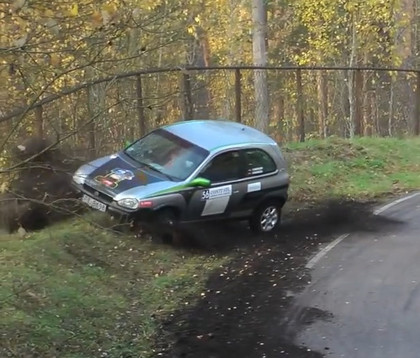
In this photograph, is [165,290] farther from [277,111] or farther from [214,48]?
[214,48]

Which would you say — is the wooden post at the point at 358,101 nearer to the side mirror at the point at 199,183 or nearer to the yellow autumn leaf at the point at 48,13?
the side mirror at the point at 199,183

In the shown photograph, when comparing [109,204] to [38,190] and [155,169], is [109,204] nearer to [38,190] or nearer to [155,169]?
[155,169]

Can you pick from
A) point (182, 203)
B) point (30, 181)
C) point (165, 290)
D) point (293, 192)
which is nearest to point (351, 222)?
point (293, 192)

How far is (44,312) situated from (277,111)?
591 inches

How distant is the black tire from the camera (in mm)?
12977

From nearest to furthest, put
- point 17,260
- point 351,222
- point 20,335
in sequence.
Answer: point 20,335, point 17,260, point 351,222

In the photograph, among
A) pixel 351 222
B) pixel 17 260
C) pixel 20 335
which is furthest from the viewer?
pixel 351 222

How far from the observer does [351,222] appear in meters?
13.9

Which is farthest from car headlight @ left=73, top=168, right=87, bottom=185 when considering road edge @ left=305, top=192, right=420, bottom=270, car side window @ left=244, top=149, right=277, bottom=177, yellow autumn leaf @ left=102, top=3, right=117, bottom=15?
yellow autumn leaf @ left=102, top=3, right=117, bottom=15

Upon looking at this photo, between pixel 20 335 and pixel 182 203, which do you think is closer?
pixel 20 335

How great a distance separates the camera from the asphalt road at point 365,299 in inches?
326

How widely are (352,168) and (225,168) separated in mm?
6931

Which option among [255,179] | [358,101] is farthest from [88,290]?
[358,101]

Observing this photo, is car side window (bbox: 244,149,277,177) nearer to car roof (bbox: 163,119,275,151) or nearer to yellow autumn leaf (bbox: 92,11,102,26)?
car roof (bbox: 163,119,275,151)
